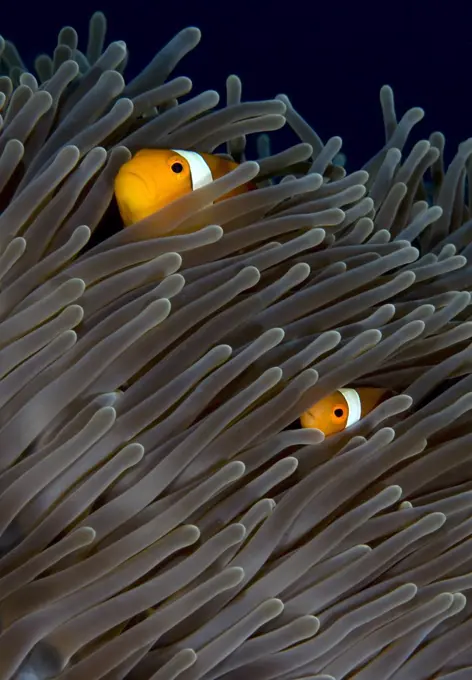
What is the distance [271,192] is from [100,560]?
582 millimetres

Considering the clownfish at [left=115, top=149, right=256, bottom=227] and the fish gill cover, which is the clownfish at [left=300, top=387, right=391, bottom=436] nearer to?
the fish gill cover

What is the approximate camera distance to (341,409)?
1.07 meters

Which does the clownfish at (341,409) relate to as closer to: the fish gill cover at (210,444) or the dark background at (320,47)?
the fish gill cover at (210,444)

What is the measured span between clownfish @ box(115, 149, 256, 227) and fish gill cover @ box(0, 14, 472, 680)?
0.13 ft

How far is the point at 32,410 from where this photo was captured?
0.92 m

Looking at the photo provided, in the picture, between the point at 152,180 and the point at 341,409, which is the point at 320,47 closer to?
the point at 152,180

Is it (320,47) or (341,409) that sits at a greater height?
(320,47)

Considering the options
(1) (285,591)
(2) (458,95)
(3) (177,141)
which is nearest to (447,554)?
(1) (285,591)

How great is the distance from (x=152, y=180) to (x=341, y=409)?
15.8 inches

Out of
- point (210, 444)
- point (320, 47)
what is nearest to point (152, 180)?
point (210, 444)

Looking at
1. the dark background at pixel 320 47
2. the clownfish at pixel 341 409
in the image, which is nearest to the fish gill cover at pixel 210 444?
the clownfish at pixel 341 409

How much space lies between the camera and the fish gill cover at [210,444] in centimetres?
87

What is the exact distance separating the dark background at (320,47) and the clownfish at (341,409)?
6.73 meters

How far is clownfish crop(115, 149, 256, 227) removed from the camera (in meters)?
1.12
